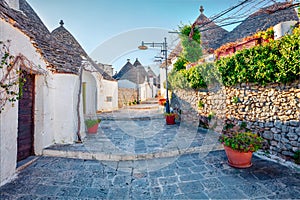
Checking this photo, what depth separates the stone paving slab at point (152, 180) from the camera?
2.82 metres

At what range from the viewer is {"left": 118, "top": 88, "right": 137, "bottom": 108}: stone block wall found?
17.3m

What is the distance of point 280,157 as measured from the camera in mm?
4145

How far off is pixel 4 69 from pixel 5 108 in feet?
2.54

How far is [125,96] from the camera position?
62.0 feet

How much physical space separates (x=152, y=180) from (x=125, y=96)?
15.9m

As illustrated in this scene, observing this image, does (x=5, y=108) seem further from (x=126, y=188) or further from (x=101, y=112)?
(x=101, y=112)

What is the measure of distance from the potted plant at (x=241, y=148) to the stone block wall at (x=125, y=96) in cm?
1398

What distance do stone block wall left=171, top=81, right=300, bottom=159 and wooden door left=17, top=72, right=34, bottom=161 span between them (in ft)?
20.4

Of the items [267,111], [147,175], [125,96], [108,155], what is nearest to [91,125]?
[108,155]

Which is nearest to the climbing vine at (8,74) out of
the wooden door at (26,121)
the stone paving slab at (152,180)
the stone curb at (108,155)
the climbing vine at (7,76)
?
the climbing vine at (7,76)

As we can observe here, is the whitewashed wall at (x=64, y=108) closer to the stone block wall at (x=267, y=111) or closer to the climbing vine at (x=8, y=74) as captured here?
the climbing vine at (x=8, y=74)

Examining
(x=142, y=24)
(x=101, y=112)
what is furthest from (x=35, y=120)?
(x=101, y=112)

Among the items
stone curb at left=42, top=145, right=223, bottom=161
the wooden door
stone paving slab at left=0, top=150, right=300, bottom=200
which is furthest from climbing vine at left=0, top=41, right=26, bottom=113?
stone curb at left=42, top=145, right=223, bottom=161

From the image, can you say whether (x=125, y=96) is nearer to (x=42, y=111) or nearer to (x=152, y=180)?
(x=42, y=111)
